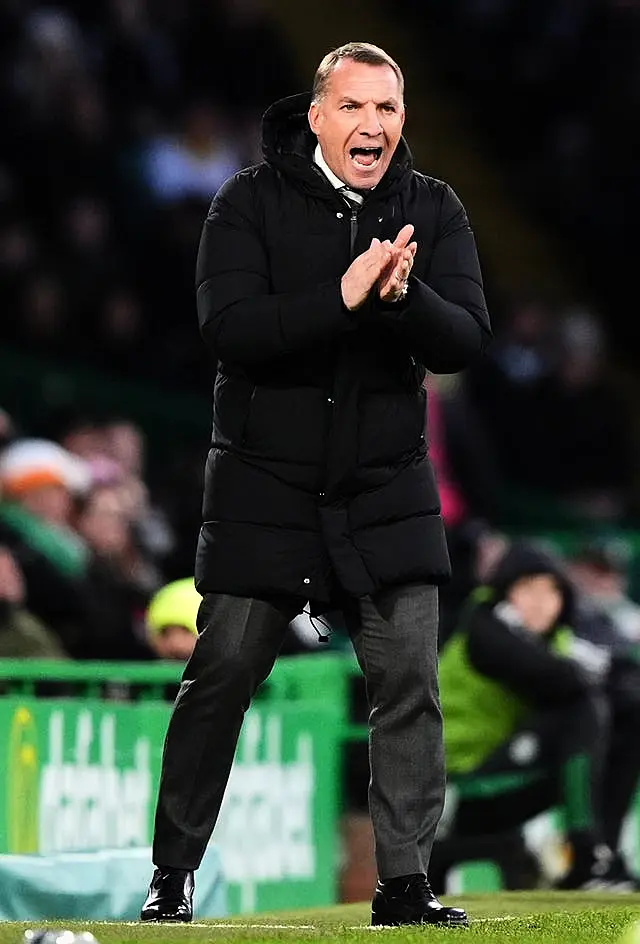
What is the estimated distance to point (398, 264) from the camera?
503 centimetres

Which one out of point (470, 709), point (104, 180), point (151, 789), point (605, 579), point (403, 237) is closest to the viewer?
point (403, 237)

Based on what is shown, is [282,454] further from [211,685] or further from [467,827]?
[467,827]

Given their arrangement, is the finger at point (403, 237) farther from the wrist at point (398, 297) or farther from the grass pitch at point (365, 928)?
the grass pitch at point (365, 928)


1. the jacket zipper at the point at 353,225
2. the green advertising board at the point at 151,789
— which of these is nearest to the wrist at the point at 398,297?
the jacket zipper at the point at 353,225

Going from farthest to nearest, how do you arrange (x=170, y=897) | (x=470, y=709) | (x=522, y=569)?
1. (x=522, y=569)
2. (x=470, y=709)
3. (x=170, y=897)

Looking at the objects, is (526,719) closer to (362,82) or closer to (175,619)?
(175,619)

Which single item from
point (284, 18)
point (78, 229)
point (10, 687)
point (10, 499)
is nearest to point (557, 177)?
point (284, 18)

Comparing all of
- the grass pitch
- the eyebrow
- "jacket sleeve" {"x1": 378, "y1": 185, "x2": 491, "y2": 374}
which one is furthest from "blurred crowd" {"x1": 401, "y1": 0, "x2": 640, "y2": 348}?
the eyebrow

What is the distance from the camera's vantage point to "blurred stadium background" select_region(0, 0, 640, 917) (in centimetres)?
793

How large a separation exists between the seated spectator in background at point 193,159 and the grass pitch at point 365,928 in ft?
34.1

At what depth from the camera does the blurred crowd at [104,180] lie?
1502 cm

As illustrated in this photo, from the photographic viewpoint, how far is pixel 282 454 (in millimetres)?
5309

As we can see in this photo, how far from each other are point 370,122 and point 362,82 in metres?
0.09

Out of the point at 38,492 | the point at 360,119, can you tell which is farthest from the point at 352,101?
the point at 38,492
